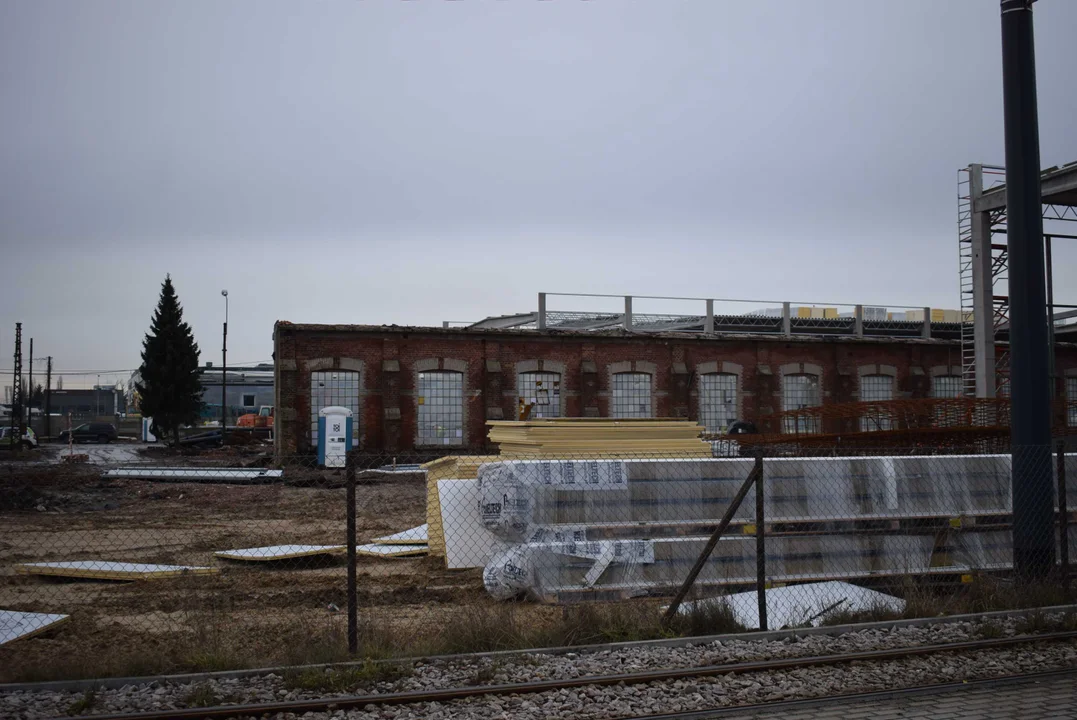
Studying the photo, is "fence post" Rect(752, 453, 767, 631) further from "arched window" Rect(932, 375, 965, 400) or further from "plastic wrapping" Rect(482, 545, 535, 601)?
"arched window" Rect(932, 375, 965, 400)

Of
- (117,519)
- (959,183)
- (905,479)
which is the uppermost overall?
(959,183)

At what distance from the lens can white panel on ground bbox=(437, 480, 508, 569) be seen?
11.8 meters

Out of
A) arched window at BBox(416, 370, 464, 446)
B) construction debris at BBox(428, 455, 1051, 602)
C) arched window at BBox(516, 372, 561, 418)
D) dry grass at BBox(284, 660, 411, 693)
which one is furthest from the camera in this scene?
arched window at BBox(516, 372, 561, 418)

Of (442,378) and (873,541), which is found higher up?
(442,378)

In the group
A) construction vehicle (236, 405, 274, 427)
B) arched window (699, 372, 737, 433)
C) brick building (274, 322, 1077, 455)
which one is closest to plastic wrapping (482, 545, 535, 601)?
brick building (274, 322, 1077, 455)

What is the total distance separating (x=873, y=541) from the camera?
32.5ft

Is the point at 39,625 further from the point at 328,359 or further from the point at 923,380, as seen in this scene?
the point at 923,380

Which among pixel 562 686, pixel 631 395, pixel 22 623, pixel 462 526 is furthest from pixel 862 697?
pixel 631 395

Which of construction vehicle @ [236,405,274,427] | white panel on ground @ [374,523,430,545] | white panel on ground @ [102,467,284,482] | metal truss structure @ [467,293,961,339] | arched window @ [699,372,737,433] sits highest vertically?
metal truss structure @ [467,293,961,339]

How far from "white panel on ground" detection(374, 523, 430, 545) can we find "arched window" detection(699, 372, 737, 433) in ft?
67.6

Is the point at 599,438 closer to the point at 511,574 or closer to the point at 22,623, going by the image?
the point at 511,574

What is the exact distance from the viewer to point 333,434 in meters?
28.8

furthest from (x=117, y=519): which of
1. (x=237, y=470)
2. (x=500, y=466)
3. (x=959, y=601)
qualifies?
(x=959, y=601)

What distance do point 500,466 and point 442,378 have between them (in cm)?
2174
